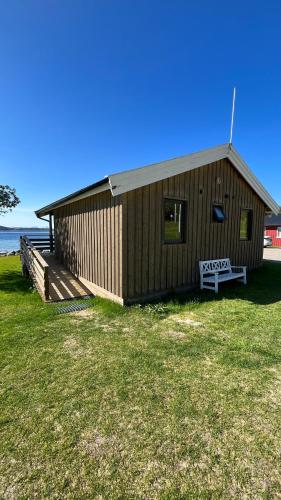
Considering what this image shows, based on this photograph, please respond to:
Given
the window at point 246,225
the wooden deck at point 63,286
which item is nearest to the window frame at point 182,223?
the wooden deck at point 63,286

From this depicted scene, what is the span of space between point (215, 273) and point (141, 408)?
509 centimetres

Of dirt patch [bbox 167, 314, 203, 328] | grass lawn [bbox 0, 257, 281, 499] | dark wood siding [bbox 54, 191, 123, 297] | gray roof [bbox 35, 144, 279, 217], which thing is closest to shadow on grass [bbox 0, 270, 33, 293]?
dark wood siding [bbox 54, 191, 123, 297]

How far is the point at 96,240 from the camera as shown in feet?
22.4

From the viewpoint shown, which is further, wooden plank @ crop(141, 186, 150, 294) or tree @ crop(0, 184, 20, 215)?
tree @ crop(0, 184, 20, 215)

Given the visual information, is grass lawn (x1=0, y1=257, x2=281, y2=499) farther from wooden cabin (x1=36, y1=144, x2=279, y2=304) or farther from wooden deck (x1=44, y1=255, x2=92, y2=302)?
wooden deck (x1=44, y1=255, x2=92, y2=302)

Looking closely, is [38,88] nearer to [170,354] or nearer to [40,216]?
[40,216]

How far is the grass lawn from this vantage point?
1.77m

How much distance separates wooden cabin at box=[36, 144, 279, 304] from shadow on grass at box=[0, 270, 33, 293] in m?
1.70

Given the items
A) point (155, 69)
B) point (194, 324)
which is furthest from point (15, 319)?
point (155, 69)

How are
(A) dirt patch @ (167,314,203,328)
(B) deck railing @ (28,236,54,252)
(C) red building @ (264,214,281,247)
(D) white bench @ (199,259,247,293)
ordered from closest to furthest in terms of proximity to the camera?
(A) dirt patch @ (167,314,203,328), (D) white bench @ (199,259,247,293), (B) deck railing @ (28,236,54,252), (C) red building @ (264,214,281,247)

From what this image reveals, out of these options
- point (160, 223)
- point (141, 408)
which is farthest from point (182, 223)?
point (141, 408)

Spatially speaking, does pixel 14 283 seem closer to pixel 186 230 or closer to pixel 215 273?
pixel 186 230

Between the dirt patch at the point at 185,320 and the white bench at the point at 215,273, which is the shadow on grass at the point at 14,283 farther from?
the white bench at the point at 215,273

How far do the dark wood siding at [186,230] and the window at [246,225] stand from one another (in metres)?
0.22
